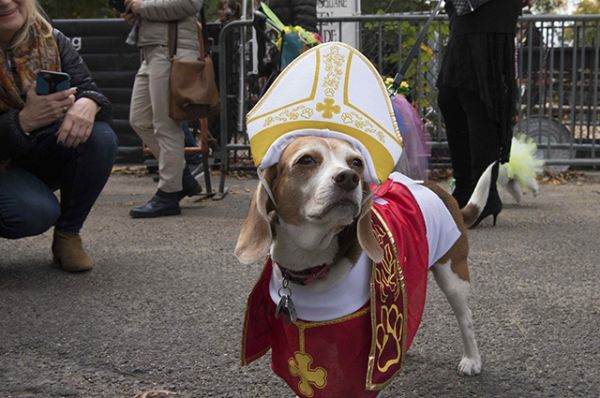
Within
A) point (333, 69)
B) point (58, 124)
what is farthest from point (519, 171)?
point (333, 69)

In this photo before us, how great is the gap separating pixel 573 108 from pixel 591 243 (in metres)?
3.29

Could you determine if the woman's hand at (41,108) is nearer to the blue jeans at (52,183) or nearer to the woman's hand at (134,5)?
the blue jeans at (52,183)

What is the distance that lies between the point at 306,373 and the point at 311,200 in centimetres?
50

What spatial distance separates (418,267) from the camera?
2.57m

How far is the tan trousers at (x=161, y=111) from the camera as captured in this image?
5.84 meters

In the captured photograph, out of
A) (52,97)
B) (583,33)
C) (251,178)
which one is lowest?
(251,178)

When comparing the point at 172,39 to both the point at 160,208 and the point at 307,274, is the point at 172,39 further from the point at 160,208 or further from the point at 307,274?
the point at 307,274

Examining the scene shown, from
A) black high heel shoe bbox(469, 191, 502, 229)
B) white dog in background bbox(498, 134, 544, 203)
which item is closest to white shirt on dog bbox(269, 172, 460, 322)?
black high heel shoe bbox(469, 191, 502, 229)

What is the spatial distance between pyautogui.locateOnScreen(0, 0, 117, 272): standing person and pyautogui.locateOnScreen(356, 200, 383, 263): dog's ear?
2.17m

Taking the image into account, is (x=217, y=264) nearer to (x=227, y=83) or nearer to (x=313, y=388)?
(x=313, y=388)

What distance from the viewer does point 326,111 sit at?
7.49 feet

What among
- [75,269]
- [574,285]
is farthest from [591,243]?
[75,269]

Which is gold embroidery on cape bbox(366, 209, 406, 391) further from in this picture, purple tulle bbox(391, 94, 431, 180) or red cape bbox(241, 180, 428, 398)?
purple tulle bbox(391, 94, 431, 180)

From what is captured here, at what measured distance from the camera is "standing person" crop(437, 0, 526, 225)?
492cm
